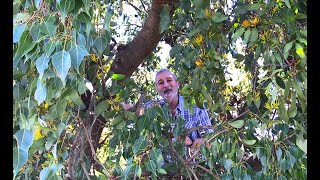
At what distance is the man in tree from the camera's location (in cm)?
161

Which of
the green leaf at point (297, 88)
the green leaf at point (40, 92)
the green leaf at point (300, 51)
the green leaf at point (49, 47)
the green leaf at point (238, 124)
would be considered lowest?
the green leaf at point (238, 124)

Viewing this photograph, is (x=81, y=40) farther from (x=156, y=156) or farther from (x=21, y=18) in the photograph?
(x=156, y=156)

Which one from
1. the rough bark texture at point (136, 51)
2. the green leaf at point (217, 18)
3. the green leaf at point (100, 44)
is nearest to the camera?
the green leaf at point (100, 44)

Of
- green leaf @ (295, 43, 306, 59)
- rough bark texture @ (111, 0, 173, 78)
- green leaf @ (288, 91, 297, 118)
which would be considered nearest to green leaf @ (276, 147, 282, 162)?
green leaf @ (288, 91, 297, 118)

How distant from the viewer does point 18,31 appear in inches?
35.0

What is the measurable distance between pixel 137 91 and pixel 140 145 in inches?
11.9

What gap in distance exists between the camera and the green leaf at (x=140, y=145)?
3.97ft

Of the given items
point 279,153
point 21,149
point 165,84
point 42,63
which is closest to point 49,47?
point 42,63

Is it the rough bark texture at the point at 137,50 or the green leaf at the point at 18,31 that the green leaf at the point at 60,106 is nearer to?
the green leaf at the point at 18,31

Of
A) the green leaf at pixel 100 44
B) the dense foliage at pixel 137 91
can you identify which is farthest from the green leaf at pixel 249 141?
the green leaf at pixel 100 44

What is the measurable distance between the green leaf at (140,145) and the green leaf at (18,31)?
0.48 m

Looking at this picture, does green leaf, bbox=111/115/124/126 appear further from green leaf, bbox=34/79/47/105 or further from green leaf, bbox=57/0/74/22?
→ green leaf, bbox=57/0/74/22
